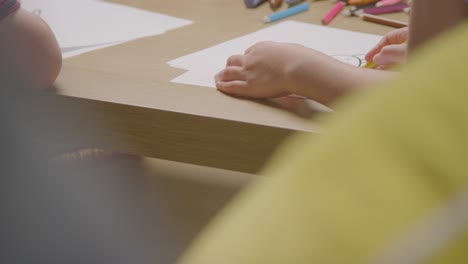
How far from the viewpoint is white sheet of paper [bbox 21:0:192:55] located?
0.84 meters

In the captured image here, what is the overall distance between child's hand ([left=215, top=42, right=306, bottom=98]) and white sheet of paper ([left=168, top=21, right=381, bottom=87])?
31 millimetres

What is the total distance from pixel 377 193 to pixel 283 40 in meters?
0.72

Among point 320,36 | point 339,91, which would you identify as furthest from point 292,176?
point 320,36

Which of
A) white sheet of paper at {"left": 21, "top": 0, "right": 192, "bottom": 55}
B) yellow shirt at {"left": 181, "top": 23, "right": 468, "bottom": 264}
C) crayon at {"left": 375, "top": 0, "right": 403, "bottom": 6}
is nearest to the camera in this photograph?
yellow shirt at {"left": 181, "top": 23, "right": 468, "bottom": 264}

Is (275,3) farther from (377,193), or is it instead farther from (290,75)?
(377,193)

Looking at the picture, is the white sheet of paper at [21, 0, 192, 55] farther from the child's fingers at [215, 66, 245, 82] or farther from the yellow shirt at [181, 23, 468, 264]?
the yellow shirt at [181, 23, 468, 264]

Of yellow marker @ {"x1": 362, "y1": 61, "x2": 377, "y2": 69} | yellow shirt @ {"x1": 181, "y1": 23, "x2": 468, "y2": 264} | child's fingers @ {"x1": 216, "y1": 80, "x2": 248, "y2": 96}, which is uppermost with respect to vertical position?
yellow shirt @ {"x1": 181, "y1": 23, "x2": 468, "y2": 264}

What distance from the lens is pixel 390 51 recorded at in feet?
2.23

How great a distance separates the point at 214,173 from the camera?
3.22ft

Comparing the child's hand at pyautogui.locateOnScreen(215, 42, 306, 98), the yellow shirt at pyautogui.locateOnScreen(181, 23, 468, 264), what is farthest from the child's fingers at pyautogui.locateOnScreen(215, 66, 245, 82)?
the yellow shirt at pyautogui.locateOnScreen(181, 23, 468, 264)

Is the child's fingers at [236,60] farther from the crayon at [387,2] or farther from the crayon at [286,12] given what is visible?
the crayon at [387,2]

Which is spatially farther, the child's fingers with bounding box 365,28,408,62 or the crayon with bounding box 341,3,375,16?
the crayon with bounding box 341,3,375,16

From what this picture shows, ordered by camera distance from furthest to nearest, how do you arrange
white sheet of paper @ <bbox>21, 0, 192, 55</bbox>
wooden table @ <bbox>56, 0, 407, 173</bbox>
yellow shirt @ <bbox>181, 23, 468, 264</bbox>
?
white sheet of paper @ <bbox>21, 0, 192, 55</bbox> < wooden table @ <bbox>56, 0, 407, 173</bbox> < yellow shirt @ <bbox>181, 23, 468, 264</bbox>

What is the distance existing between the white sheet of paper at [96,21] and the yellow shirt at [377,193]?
715 mm
